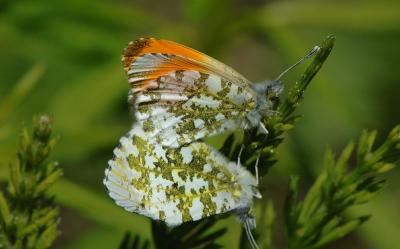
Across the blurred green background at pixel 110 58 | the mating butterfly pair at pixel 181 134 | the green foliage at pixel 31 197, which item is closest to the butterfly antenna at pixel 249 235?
the mating butterfly pair at pixel 181 134

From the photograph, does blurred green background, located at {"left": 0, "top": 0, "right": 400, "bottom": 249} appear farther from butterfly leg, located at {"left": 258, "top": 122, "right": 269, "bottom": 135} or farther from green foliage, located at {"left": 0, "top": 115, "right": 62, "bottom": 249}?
butterfly leg, located at {"left": 258, "top": 122, "right": 269, "bottom": 135}

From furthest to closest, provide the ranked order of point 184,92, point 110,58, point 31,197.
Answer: point 110,58 < point 184,92 < point 31,197

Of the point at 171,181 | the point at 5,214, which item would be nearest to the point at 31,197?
the point at 5,214

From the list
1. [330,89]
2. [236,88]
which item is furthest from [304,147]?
[236,88]

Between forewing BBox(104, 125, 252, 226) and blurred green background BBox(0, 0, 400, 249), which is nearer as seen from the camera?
forewing BBox(104, 125, 252, 226)

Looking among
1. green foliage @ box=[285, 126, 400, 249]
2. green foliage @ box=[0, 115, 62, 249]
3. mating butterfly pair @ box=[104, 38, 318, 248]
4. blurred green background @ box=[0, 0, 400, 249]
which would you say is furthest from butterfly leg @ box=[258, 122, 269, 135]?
blurred green background @ box=[0, 0, 400, 249]

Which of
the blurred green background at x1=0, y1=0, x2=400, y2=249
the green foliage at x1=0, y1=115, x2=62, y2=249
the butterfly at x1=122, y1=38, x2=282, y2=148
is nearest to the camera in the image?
the green foliage at x1=0, y1=115, x2=62, y2=249

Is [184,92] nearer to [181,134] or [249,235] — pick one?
[181,134]

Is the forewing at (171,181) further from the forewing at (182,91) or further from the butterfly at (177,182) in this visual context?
the forewing at (182,91)
